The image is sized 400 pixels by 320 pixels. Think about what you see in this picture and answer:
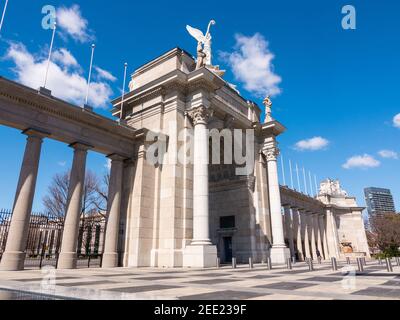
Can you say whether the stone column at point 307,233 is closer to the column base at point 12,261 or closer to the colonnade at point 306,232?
the colonnade at point 306,232

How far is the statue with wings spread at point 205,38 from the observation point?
2752 cm

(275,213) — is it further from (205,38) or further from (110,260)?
(205,38)

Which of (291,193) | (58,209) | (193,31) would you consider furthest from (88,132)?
(291,193)

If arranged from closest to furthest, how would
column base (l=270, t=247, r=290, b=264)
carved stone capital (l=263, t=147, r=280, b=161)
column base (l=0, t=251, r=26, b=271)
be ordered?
column base (l=0, t=251, r=26, b=271) < column base (l=270, t=247, r=290, b=264) < carved stone capital (l=263, t=147, r=280, b=161)

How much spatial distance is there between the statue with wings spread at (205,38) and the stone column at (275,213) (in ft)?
36.9

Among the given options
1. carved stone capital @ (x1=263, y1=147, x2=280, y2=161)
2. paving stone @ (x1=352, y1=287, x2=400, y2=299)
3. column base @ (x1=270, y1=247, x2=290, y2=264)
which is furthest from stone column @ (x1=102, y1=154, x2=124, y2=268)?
paving stone @ (x1=352, y1=287, x2=400, y2=299)

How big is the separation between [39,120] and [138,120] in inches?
345

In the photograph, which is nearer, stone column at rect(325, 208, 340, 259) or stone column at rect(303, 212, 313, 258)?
stone column at rect(303, 212, 313, 258)

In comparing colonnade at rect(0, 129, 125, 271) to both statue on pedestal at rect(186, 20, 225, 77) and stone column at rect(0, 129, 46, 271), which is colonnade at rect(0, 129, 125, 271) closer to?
stone column at rect(0, 129, 46, 271)

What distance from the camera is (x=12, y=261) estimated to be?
15.1 metres

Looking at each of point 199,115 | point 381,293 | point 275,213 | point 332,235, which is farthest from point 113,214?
point 332,235

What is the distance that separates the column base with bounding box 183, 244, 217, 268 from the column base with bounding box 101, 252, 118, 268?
4893 millimetres

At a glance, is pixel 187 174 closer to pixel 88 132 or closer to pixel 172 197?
pixel 172 197

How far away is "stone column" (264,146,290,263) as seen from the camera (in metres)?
27.0
